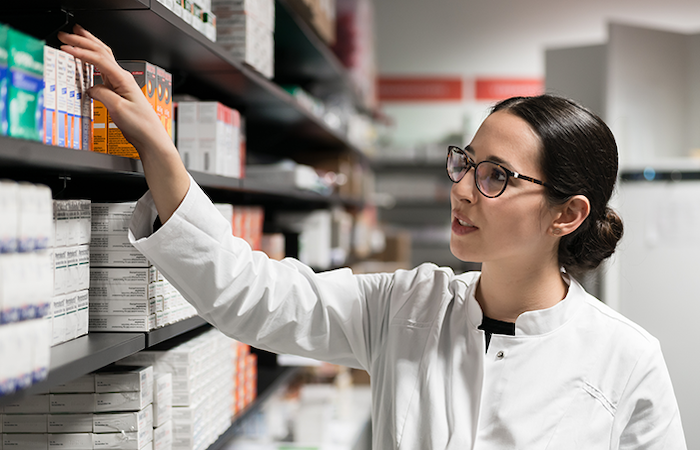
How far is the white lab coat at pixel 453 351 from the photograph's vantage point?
127 centimetres

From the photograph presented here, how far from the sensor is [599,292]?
384cm

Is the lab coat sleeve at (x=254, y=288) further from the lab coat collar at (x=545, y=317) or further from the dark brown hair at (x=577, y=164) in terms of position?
the dark brown hair at (x=577, y=164)

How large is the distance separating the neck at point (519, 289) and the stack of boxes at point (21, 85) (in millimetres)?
1099

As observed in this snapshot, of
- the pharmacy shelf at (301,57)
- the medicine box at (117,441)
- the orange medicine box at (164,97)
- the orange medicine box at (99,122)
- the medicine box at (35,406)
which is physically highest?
the pharmacy shelf at (301,57)

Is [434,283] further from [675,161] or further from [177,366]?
[675,161]

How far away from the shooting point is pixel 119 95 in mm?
1180

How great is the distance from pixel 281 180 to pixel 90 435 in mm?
1523

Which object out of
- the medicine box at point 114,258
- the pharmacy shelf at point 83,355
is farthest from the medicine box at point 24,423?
the medicine box at point 114,258

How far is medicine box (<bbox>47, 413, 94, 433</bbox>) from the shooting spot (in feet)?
Answer: 4.31

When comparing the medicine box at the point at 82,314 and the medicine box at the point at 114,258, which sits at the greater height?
A: the medicine box at the point at 114,258

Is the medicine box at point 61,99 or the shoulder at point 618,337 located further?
the shoulder at point 618,337

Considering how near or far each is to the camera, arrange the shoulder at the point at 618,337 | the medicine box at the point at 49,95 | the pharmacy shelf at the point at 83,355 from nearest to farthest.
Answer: the pharmacy shelf at the point at 83,355 → the medicine box at the point at 49,95 → the shoulder at the point at 618,337

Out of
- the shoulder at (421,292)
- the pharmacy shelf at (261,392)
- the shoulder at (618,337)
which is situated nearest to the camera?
the shoulder at (618,337)

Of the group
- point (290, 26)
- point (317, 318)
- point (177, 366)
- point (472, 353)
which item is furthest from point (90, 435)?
point (290, 26)
